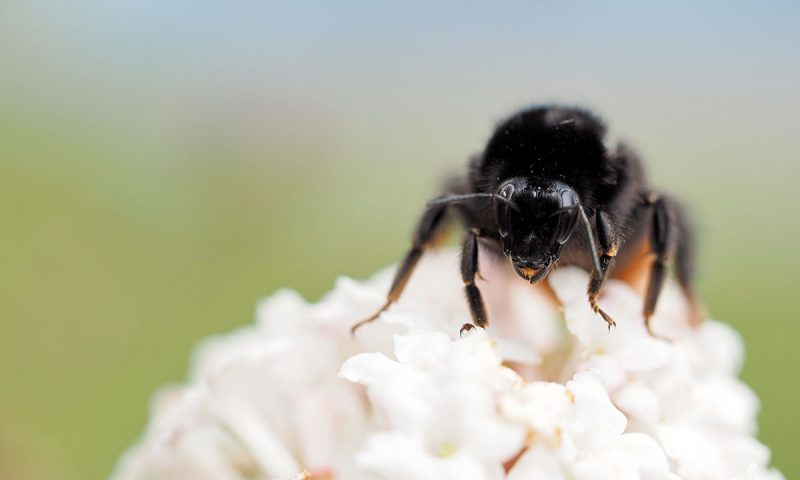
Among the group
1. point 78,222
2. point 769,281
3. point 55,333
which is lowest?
point 769,281

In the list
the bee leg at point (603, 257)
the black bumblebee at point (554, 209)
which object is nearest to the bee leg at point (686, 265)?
the black bumblebee at point (554, 209)

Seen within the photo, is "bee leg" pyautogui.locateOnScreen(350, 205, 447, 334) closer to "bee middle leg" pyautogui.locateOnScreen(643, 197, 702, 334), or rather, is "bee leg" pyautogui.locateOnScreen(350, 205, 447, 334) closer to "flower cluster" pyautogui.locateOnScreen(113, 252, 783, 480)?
"flower cluster" pyautogui.locateOnScreen(113, 252, 783, 480)

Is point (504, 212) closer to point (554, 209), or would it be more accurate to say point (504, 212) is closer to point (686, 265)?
point (554, 209)

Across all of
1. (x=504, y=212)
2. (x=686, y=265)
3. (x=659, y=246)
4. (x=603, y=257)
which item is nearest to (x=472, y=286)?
(x=504, y=212)

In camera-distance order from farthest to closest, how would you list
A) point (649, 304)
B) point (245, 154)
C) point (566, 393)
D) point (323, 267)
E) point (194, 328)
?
point (245, 154)
point (323, 267)
point (194, 328)
point (649, 304)
point (566, 393)

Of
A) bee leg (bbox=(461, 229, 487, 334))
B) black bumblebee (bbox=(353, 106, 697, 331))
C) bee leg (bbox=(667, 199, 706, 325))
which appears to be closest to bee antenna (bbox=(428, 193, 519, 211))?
black bumblebee (bbox=(353, 106, 697, 331))

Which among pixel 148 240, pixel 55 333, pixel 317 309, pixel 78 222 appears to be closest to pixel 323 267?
pixel 148 240

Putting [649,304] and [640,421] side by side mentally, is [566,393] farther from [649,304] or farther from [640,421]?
[649,304]

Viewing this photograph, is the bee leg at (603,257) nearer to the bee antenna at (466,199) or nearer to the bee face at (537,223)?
the bee face at (537,223)
